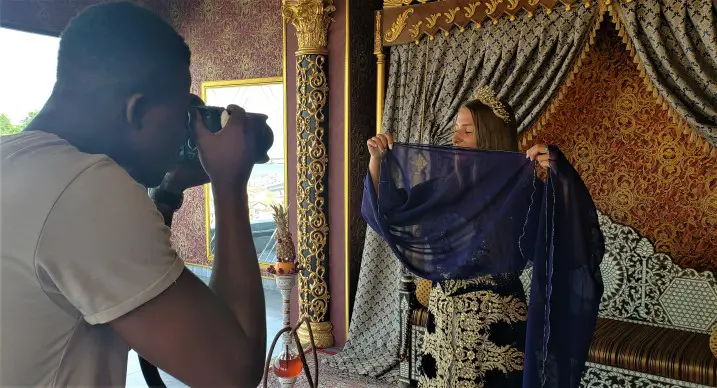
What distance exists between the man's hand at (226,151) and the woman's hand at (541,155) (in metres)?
1.35

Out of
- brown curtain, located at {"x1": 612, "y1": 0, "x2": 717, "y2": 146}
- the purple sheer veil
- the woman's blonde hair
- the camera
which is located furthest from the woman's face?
the camera

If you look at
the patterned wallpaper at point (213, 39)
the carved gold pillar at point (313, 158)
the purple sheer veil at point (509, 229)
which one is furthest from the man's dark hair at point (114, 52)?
the patterned wallpaper at point (213, 39)

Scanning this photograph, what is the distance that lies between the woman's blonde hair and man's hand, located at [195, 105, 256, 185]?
58.2 inches

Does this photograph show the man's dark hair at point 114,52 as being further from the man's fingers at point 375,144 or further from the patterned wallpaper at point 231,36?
the patterned wallpaper at point 231,36

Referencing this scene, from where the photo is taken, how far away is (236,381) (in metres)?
0.59

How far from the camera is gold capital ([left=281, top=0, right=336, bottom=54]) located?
364cm

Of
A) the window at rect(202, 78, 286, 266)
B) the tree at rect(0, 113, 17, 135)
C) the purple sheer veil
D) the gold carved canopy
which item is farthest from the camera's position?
the window at rect(202, 78, 286, 266)

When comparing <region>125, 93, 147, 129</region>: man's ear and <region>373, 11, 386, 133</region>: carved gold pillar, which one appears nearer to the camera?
<region>125, 93, 147, 129</region>: man's ear

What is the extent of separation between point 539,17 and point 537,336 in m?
2.02

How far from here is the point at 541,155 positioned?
5.92 feet

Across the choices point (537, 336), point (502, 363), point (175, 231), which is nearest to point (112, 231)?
point (537, 336)

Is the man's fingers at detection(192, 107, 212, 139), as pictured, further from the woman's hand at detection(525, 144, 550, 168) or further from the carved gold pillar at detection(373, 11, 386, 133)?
the carved gold pillar at detection(373, 11, 386, 133)

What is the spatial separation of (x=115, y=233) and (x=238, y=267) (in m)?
0.16

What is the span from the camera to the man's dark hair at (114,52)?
59 centimetres
